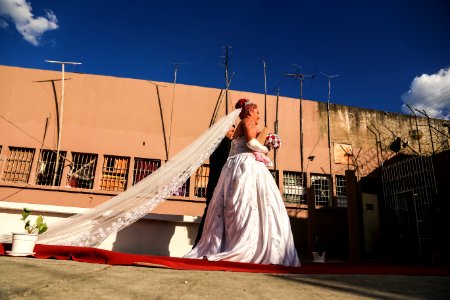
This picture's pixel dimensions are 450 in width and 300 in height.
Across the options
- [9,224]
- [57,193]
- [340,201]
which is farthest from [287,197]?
[9,224]

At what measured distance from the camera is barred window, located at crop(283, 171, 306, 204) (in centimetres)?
1055

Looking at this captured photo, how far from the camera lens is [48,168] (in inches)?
384

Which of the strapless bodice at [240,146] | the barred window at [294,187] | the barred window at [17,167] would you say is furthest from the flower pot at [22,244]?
the barred window at [294,187]

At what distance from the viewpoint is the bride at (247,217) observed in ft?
10.00

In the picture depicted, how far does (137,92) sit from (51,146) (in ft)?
10.8

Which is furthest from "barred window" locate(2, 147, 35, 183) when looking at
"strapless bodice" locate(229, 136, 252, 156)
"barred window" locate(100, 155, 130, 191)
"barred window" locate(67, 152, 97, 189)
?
"strapless bodice" locate(229, 136, 252, 156)

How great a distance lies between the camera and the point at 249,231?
3.14 meters

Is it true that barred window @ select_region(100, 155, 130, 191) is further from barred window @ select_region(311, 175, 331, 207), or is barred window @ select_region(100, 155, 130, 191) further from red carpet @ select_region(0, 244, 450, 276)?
red carpet @ select_region(0, 244, 450, 276)

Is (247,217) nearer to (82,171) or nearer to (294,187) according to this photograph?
(294,187)

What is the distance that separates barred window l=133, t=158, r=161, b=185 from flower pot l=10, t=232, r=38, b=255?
23.1 ft

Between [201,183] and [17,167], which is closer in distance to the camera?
[17,167]

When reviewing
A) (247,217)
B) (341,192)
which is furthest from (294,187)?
(247,217)

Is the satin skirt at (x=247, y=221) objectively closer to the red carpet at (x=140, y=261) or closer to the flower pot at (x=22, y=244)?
the red carpet at (x=140, y=261)

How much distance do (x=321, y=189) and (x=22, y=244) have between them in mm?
9656
